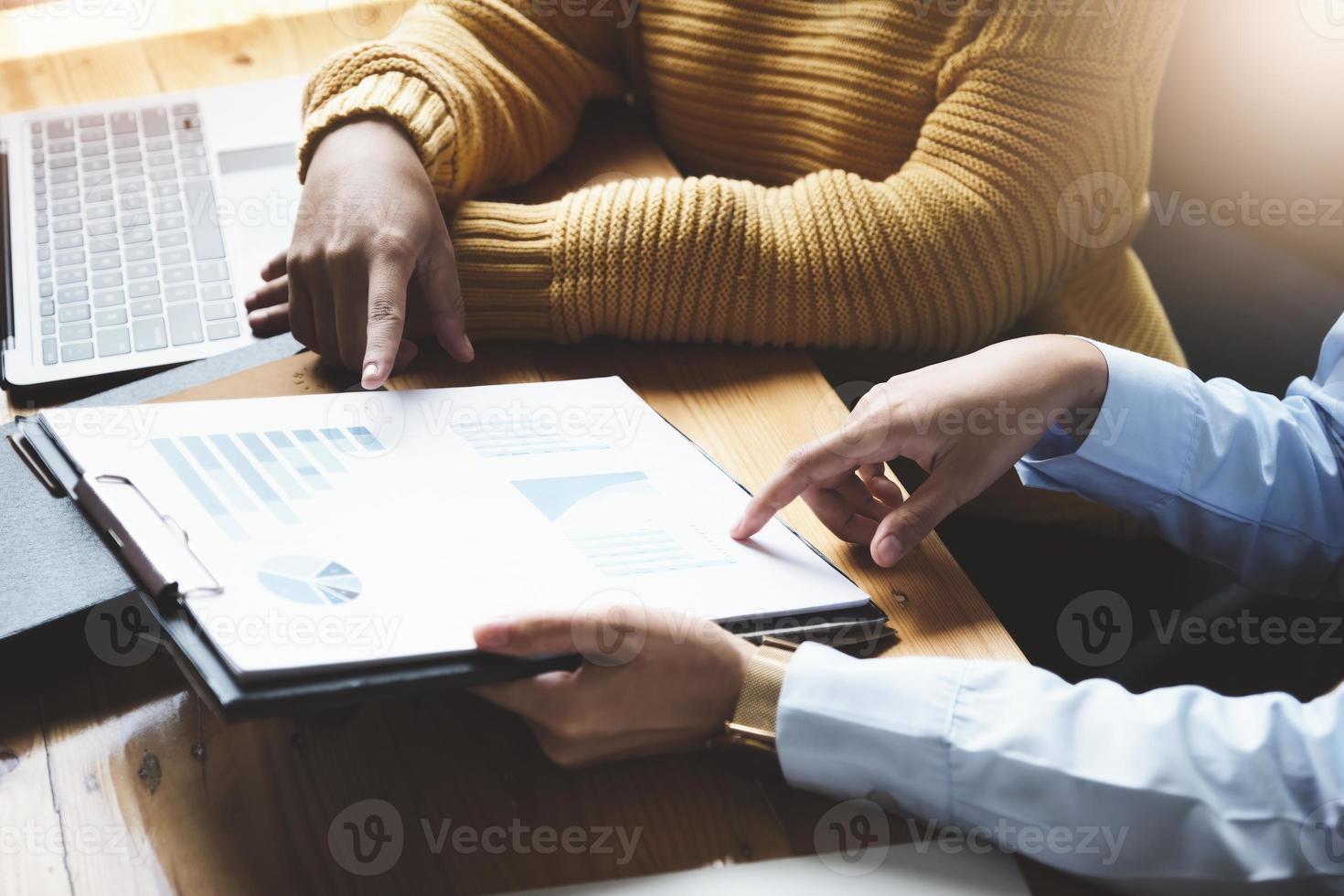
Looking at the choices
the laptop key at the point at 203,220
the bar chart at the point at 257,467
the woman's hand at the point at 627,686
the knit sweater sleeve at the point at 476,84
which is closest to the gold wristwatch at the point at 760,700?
the woman's hand at the point at 627,686

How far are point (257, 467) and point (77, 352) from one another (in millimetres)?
260

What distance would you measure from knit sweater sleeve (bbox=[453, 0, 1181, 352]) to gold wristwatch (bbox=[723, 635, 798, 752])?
29cm

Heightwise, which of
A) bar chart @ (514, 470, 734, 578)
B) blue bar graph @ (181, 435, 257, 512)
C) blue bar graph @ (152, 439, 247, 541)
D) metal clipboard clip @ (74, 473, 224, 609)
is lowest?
bar chart @ (514, 470, 734, 578)

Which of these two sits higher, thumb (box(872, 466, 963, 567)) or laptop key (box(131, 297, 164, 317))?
thumb (box(872, 466, 963, 567))

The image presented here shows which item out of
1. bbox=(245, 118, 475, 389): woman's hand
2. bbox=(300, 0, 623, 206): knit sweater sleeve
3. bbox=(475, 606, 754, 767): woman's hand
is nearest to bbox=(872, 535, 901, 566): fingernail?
bbox=(475, 606, 754, 767): woman's hand

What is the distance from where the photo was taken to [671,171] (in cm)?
90

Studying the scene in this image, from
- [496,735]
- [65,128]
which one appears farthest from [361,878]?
[65,128]

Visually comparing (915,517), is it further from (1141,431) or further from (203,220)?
(203,220)

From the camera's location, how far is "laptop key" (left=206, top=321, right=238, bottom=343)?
75 centimetres

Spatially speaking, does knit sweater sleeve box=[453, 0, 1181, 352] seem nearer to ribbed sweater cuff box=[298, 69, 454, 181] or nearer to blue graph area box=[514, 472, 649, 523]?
ribbed sweater cuff box=[298, 69, 454, 181]

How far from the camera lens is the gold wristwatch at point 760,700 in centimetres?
51

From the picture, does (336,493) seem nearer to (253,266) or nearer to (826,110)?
(253,266)

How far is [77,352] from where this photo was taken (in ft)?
2.34

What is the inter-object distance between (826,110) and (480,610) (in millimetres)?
541
